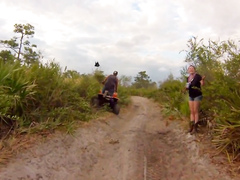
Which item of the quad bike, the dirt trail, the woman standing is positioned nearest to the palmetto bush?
the dirt trail

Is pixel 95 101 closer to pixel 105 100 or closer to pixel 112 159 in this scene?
pixel 105 100

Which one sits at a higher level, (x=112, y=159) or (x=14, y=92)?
(x=14, y=92)

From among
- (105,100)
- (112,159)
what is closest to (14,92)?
(112,159)

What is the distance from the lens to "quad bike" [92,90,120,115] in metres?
Answer: 9.70

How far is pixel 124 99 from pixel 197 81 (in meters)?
7.94

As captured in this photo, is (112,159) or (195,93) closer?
(112,159)

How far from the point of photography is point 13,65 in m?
5.67

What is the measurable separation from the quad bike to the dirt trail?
2481 millimetres

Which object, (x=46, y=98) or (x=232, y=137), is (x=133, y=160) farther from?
(x=46, y=98)

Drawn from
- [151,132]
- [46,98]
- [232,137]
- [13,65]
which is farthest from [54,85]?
[232,137]

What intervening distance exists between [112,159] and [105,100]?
4.69 m

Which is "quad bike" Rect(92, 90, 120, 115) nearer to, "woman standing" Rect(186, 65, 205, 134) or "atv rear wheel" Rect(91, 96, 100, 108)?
"atv rear wheel" Rect(91, 96, 100, 108)

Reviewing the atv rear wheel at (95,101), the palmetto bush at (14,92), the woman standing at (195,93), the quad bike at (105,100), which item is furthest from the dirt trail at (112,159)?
the quad bike at (105,100)

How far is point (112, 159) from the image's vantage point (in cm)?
542
